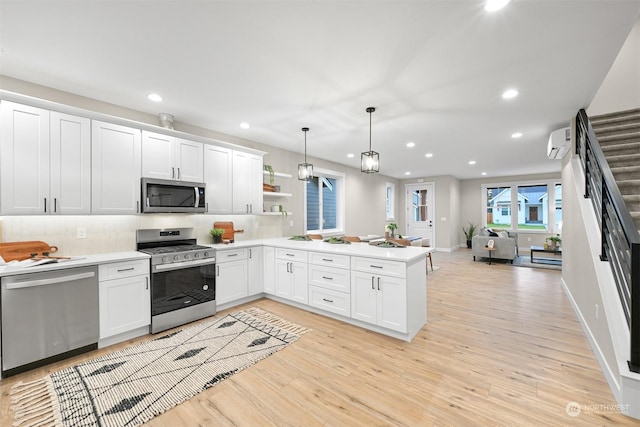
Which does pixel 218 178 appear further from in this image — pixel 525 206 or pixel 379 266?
pixel 525 206

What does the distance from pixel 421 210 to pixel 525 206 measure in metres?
3.55

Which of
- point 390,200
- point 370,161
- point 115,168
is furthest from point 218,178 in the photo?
point 390,200

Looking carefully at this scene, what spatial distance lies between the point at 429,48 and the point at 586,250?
276cm

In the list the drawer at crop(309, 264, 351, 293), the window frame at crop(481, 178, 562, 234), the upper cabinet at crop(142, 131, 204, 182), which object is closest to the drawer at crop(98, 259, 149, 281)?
the upper cabinet at crop(142, 131, 204, 182)

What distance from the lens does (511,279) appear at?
5.37 meters

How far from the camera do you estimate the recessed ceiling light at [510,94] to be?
2936 millimetres

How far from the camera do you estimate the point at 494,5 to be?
1700mm

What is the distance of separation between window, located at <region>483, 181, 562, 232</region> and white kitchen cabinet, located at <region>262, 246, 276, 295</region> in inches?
360

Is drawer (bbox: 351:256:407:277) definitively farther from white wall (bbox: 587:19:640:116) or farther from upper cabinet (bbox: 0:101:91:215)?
white wall (bbox: 587:19:640:116)

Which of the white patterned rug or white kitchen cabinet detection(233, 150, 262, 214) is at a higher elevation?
white kitchen cabinet detection(233, 150, 262, 214)

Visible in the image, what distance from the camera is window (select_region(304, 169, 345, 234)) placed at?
6.25 meters

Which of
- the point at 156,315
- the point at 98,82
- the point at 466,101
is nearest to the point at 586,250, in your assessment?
the point at 466,101

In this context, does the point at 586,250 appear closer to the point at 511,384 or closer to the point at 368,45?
the point at 511,384

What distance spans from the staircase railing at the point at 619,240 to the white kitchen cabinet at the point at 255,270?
151 inches
